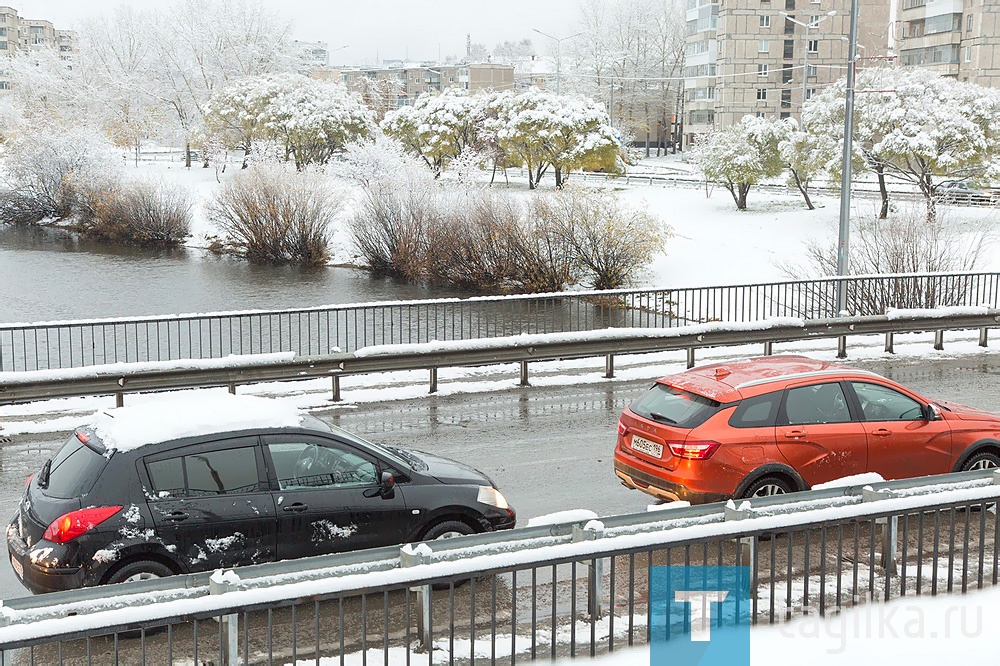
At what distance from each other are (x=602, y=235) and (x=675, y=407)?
1118 inches

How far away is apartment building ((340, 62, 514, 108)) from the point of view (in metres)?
132

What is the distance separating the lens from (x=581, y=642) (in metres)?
7.49

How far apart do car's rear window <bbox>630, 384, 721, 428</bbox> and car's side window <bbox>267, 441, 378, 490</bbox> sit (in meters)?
3.00

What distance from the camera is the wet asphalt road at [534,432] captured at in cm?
1180

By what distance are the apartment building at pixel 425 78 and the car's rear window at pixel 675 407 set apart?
4449 inches

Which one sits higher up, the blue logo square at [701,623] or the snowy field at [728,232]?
the snowy field at [728,232]

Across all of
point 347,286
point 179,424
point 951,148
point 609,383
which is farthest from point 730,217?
point 179,424

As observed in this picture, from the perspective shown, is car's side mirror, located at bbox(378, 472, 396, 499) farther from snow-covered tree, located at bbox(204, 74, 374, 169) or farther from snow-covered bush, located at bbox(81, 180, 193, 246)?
snow-covered tree, located at bbox(204, 74, 374, 169)

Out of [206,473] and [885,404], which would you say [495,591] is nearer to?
[206,473]

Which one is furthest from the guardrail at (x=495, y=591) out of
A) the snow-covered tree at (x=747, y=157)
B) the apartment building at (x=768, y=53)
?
Result: the apartment building at (x=768, y=53)

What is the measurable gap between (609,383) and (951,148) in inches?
1261

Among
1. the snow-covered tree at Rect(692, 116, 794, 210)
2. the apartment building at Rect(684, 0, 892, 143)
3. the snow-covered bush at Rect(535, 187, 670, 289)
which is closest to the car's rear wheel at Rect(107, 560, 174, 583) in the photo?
the snow-covered bush at Rect(535, 187, 670, 289)

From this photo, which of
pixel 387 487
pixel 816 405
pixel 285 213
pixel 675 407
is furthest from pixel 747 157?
pixel 387 487

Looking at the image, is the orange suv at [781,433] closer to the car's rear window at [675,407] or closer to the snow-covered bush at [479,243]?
the car's rear window at [675,407]
